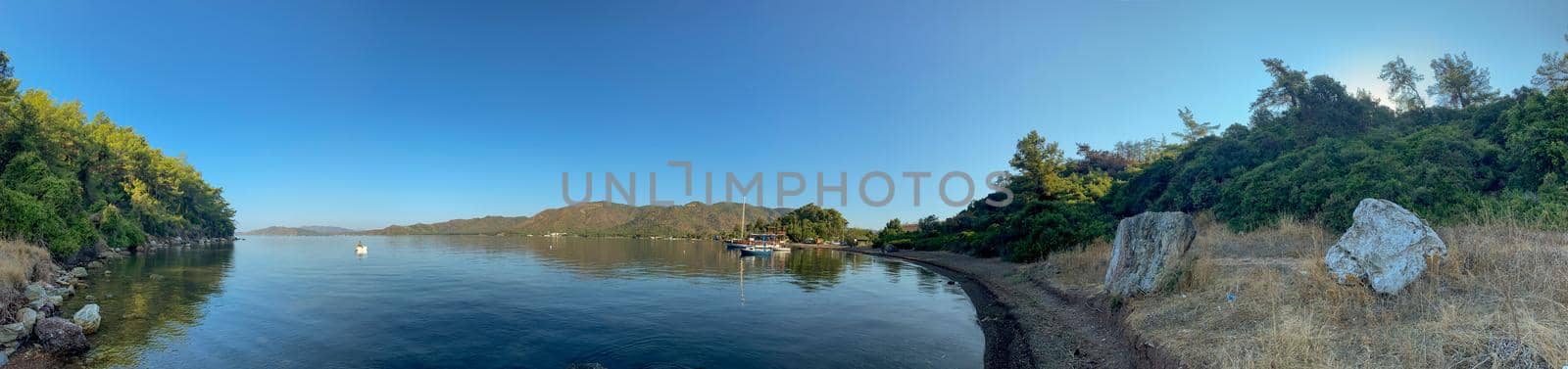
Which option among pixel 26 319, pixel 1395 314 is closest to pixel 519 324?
pixel 26 319

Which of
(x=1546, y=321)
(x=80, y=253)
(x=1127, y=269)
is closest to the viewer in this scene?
(x=1546, y=321)

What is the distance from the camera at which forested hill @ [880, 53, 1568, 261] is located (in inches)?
734

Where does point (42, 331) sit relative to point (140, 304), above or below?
above

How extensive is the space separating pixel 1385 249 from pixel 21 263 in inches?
1489

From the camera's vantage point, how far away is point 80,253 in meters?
32.8

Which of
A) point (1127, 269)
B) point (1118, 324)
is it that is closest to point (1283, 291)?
point (1118, 324)

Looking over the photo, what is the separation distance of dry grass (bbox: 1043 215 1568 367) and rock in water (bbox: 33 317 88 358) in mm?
22412

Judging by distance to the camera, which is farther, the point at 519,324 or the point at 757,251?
the point at 757,251

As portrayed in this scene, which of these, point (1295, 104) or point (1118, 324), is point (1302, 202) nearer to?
point (1118, 324)

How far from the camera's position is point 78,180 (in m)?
36.9

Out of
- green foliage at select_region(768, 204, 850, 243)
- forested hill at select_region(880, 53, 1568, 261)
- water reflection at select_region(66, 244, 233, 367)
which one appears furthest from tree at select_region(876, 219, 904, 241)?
water reflection at select_region(66, 244, 233, 367)

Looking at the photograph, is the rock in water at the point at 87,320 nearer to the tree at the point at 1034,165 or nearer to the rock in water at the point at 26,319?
the rock in water at the point at 26,319

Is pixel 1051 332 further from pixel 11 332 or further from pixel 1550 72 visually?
pixel 1550 72

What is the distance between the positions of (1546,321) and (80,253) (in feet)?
187
